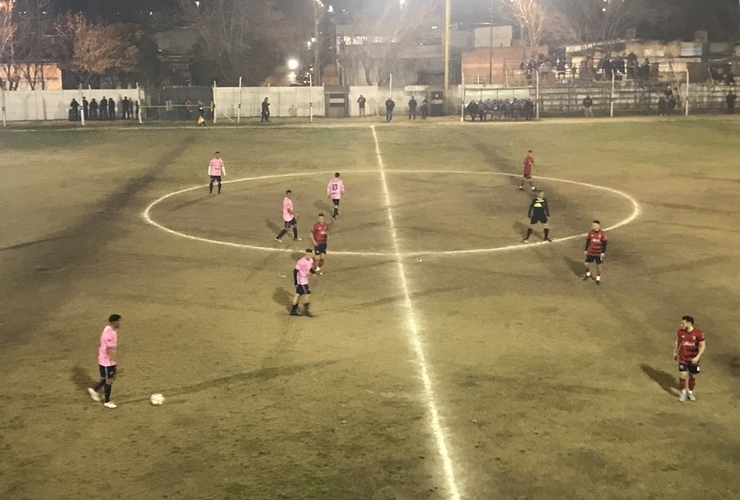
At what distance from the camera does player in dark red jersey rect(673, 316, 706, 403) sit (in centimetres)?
1328

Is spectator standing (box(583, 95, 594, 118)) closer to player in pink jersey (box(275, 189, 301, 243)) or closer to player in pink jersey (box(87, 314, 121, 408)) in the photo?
player in pink jersey (box(275, 189, 301, 243))

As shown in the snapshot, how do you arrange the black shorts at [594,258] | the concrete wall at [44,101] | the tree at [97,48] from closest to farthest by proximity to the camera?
1. the black shorts at [594,258]
2. the concrete wall at [44,101]
3. the tree at [97,48]

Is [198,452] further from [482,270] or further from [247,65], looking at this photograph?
[247,65]

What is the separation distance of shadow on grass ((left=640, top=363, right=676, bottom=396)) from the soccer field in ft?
0.20

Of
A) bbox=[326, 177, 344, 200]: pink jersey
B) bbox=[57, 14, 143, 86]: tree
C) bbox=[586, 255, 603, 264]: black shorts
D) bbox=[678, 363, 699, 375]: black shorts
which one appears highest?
bbox=[57, 14, 143, 86]: tree

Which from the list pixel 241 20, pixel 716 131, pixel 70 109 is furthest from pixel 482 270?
pixel 241 20

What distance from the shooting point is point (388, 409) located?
43.0ft

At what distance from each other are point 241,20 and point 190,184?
52.1 metres

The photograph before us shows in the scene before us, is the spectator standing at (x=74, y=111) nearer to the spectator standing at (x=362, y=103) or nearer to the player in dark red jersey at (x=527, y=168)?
the spectator standing at (x=362, y=103)

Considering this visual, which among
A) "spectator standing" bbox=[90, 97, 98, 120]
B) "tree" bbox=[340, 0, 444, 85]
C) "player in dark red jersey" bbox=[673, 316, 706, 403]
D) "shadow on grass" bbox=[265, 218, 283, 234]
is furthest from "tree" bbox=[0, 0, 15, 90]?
"player in dark red jersey" bbox=[673, 316, 706, 403]

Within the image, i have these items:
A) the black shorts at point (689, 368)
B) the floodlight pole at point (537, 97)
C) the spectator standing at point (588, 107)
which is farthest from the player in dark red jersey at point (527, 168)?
the spectator standing at point (588, 107)

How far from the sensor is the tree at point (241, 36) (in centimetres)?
8500

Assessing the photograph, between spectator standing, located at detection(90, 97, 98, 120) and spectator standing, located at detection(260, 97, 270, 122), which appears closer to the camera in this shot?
spectator standing, located at detection(260, 97, 270, 122)

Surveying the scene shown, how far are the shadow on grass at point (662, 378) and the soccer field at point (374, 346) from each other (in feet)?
0.20
